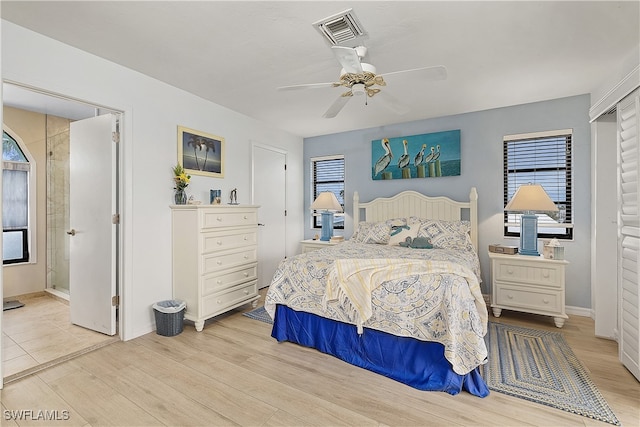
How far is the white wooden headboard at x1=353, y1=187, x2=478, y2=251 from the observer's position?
4.12 meters

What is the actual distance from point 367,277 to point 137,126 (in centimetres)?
266

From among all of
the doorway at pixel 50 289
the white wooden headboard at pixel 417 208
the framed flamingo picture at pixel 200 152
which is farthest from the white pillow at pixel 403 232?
the doorway at pixel 50 289

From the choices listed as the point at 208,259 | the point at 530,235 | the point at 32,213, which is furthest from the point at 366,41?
the point at 32,213

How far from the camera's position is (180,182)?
3393 millimetres

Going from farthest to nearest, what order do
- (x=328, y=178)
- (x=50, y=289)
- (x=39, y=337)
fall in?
(x=328, y=178)
(x=50, y=289)
(x=39, y=337)

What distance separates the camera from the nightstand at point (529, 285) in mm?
3252

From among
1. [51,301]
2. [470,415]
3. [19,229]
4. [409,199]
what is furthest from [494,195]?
[19,229]

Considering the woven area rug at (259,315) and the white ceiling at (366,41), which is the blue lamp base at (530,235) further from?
the woven area rug at (259,315)

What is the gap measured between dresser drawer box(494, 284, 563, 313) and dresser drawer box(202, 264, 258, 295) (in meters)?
2.93

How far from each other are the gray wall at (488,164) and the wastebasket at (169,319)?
9.44 ft

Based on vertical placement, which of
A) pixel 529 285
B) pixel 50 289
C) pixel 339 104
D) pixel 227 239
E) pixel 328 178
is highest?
pixel 339 104

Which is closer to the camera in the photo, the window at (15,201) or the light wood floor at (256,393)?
the light wood floor at (256,393)

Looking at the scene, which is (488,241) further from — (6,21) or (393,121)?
(6,21)

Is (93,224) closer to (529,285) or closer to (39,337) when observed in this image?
(39,337)
